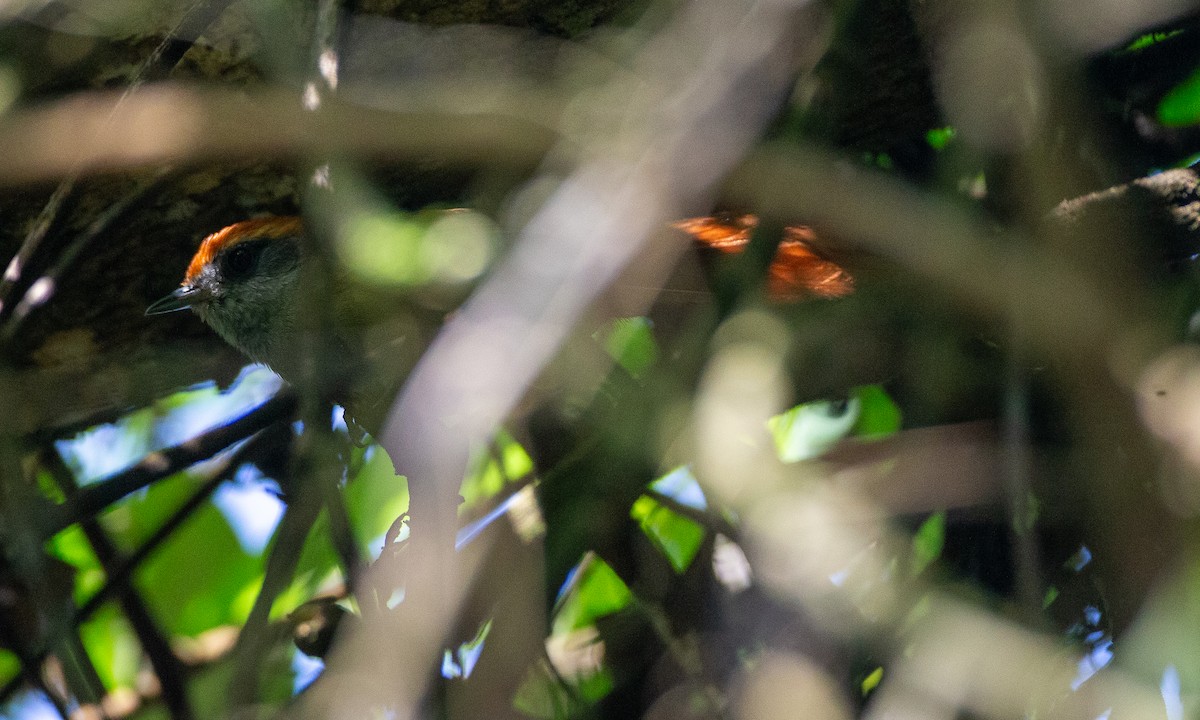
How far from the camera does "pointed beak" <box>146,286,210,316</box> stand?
2.66 meters

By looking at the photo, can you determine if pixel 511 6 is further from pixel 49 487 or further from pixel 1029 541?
pixel 49 487

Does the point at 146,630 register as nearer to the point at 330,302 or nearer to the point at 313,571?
the point at 313,571

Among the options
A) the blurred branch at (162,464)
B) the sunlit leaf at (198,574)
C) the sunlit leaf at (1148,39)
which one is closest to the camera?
the blurred branch at (162,464)

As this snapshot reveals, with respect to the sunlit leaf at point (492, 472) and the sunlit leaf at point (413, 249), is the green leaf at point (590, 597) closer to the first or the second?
the sunlit leaf at point (492, 472)

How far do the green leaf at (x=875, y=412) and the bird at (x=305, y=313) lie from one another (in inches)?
45.2

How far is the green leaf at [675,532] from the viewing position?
8.51 feet

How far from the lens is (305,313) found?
1854 millimetres

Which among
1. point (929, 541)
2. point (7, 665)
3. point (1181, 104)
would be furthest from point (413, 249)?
point (1181, 104)

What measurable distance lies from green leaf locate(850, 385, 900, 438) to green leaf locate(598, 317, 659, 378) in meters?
0.60

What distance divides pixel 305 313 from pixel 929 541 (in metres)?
1.57

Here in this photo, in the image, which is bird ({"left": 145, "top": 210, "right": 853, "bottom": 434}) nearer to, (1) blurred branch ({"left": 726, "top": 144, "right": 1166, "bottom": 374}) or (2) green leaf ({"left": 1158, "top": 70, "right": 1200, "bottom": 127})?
(1) blurred branch ({"left": 726, "top": 144, "right": 1166, "bottom": 374})

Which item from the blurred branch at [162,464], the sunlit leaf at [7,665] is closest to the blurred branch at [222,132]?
the blurred branch at [162,464]

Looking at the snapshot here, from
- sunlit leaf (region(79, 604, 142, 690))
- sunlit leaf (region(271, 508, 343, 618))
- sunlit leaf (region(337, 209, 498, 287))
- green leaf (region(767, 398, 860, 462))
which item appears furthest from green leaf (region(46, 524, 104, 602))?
green leaf (region(767, 398, 860, 462))

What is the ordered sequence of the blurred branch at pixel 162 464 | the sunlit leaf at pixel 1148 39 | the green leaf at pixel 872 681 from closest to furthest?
the green leaf at pixel 872 681 → the blurred branch at pixel 162 464 → the sunlit leaf at pixel 1148 39
